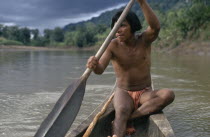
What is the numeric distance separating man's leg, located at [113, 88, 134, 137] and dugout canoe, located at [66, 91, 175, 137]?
0.20 metres

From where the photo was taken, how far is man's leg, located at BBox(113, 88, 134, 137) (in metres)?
2.94

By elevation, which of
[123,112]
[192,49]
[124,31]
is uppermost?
[124,31]

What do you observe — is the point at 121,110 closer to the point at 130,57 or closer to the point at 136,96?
the point at 136,96

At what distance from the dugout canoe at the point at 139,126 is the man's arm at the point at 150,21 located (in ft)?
2.67

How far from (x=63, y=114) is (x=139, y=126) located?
41.6 inches

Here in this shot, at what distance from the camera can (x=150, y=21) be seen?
3068 mm

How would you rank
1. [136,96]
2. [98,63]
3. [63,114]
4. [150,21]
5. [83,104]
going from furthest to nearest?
[83,104]
[136,96]
[150,21]
[98,63]
[63,114]

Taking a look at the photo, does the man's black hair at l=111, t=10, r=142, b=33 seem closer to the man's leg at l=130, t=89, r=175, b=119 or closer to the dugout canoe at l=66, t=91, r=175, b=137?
the man's leg at l=130, t=89, r=175, b=119

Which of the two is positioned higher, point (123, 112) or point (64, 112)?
point (64, 112)

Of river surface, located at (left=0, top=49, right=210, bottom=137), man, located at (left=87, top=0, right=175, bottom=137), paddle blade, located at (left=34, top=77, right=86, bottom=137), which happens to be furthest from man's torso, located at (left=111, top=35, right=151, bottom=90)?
river surface, located at (left=0, top=49, right=210, bottom=137)

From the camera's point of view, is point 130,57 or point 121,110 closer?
point 121,110

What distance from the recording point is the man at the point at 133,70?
3.07 m

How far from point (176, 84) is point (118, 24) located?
17.2ft

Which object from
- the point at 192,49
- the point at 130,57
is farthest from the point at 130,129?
the point at 192,49
